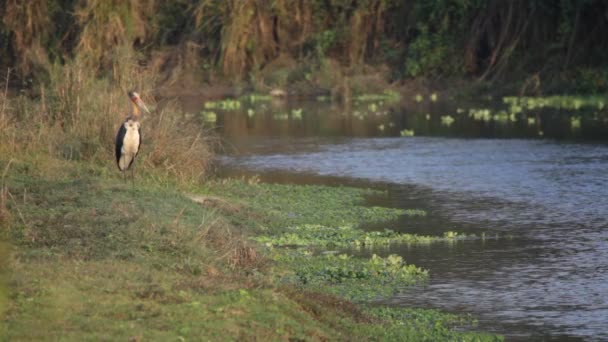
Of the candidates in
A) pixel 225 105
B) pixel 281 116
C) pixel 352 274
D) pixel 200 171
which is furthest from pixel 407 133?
pixel 352 274

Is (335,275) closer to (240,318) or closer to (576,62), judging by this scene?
(240,318)

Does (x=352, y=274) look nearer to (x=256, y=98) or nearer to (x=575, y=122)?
(x=575, y=122)

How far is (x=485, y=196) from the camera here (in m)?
17.1

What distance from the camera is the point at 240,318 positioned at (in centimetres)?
845

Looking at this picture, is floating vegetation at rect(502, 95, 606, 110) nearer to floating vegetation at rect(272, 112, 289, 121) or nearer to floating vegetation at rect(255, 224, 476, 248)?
floating vegetation at rect(272, 112, 289, 121)

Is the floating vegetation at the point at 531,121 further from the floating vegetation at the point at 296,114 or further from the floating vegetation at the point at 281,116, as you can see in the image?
the floating vegetation at the point at 281,116

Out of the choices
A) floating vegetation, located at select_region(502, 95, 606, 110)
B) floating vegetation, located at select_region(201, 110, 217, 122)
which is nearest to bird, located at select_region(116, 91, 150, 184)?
floating vegetation, located at select_region(201, 110, 217, 122)

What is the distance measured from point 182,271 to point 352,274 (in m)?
2.16

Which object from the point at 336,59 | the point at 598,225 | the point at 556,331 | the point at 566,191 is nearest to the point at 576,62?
the point at 336,59

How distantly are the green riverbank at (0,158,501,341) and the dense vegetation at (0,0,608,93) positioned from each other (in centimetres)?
1897

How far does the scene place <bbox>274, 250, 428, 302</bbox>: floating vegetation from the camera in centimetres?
1093

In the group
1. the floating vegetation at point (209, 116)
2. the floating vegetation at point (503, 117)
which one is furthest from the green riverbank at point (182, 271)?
the floating vegetation at point (209, 116)

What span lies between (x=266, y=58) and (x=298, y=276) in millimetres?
28944

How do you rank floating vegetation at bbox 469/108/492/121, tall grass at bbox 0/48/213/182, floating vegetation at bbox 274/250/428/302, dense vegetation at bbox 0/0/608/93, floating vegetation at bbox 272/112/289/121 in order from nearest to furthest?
floating vegetation at bbox 274/250/428/302, tall grass at bbox 0/48/213/182, floating vegetation at bbox 469/108/492/121, floating vegetation at bbox 272/112/289/121, dense vegetation at bbox 0/0/608/93
